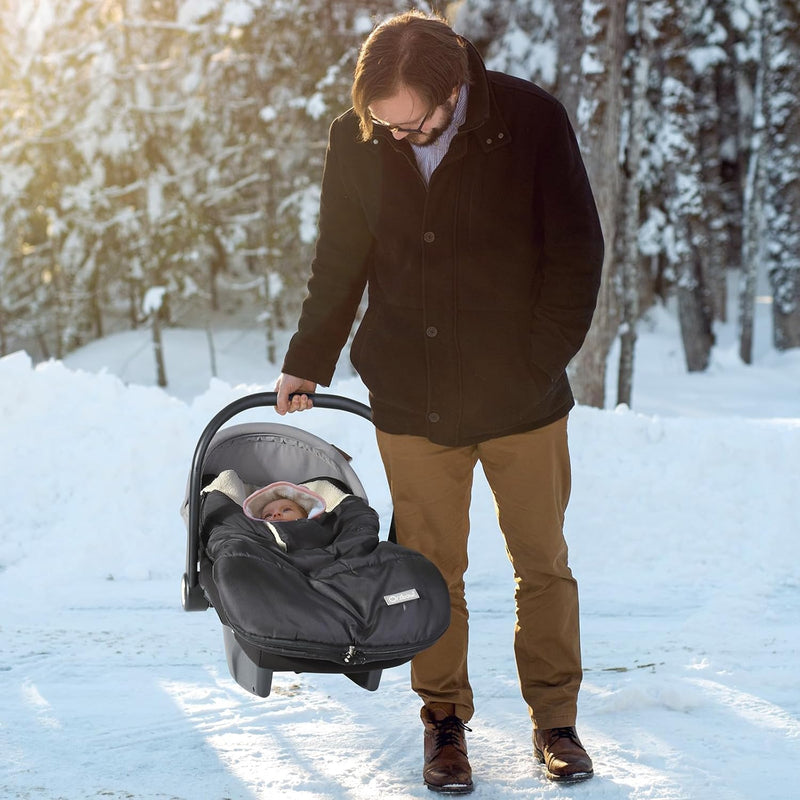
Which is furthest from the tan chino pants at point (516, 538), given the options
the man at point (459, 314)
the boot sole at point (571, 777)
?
the boot sole at point (571, 777)

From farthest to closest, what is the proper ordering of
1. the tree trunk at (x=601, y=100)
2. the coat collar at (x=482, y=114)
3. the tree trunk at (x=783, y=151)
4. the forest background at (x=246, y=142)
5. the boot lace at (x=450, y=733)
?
the forest background at (x=246, y=142) < the tree trunk at (x=783, y=151) < the tree trunk at (x=601, y=100) < the boot lace at (x=450, y=733) < the coat collar at (x=482, y=114)

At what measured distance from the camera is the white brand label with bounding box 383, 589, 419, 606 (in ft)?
9.52

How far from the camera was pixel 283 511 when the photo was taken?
364 centimetres

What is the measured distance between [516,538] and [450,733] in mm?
683

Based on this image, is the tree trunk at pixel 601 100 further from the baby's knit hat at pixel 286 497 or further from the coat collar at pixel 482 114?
the coat collar at pixel 482 114

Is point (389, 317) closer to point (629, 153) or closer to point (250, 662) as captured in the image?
point (250, 662)

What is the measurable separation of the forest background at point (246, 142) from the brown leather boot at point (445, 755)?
12.8 metres

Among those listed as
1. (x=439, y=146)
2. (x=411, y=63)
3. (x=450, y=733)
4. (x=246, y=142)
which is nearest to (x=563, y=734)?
(x=450, y=733)

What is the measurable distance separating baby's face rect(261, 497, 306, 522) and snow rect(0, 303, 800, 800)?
862 millimetres

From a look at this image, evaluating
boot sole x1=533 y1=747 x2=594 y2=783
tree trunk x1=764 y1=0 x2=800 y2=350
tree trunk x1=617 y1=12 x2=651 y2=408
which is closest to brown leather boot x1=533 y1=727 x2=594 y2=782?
boot sole x1=533 y1=747 x2=594 y2=783

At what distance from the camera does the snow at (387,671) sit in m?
3.57

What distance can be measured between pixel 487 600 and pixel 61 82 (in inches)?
672

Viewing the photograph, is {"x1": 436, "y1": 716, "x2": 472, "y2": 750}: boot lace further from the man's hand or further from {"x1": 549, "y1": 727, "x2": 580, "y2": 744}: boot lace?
the man's hand

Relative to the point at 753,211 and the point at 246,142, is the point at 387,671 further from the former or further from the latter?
the point at 246,142
